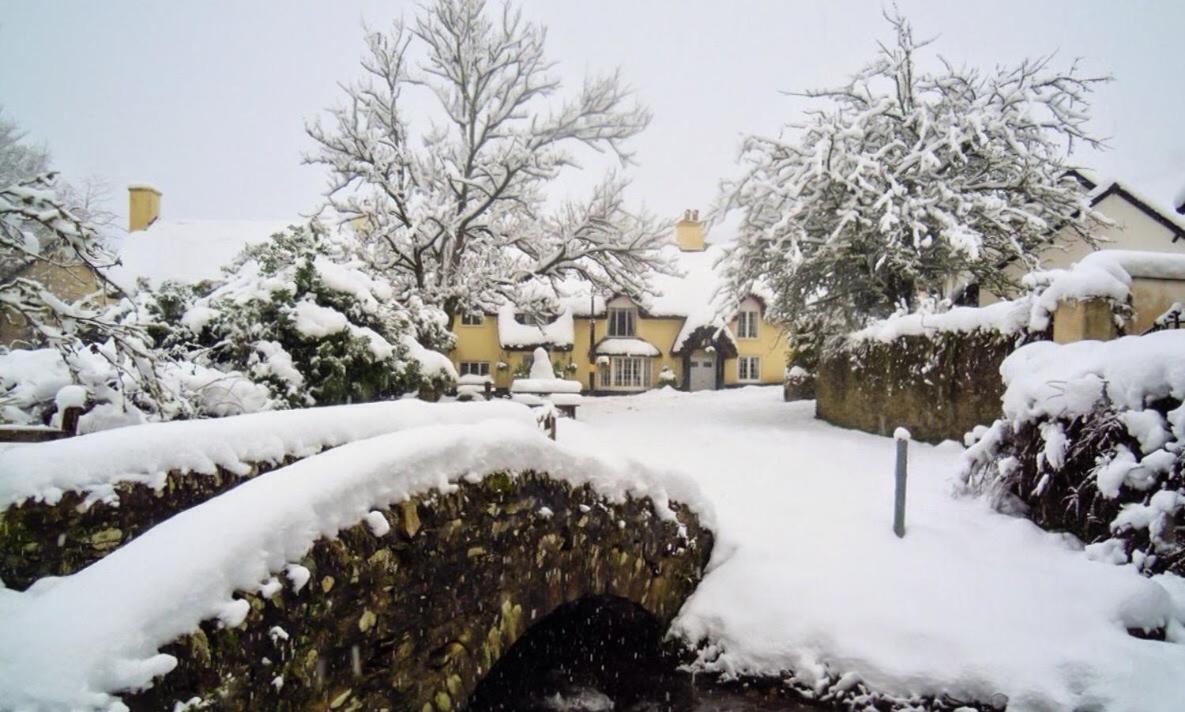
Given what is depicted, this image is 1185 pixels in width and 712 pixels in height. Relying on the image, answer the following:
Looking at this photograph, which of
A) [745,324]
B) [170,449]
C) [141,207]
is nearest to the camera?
[170,449]

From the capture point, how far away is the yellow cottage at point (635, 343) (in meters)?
30.5

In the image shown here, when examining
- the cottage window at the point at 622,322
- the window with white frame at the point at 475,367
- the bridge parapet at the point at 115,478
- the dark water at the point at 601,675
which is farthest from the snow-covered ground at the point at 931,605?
the window with white frame at the point at 475,367

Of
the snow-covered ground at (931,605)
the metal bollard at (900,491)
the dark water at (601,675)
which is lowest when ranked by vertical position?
the dark water at (601,675)

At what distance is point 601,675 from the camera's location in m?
5.25

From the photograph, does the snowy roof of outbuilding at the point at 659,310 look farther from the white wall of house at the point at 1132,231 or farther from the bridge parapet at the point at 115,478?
the bridge parapet at the point at 115,478

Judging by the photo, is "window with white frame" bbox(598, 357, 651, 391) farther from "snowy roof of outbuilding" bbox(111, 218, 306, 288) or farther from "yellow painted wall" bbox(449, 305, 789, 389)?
"snowy roof of outbuilding" bbox(111, 218, 306, 288)

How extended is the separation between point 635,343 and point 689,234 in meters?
7.62

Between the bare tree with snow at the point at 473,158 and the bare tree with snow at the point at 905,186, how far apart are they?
16.3ft

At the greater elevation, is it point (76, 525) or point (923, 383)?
point (923, 383)

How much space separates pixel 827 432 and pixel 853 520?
6206 millimetres

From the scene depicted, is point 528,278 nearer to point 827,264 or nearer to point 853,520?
point 827,264

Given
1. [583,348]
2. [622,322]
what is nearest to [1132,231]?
[622,322]

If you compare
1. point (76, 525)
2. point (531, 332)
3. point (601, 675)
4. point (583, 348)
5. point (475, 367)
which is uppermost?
point (531, 332)

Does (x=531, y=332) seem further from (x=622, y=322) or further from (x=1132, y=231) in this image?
(x=1132, y=231)
